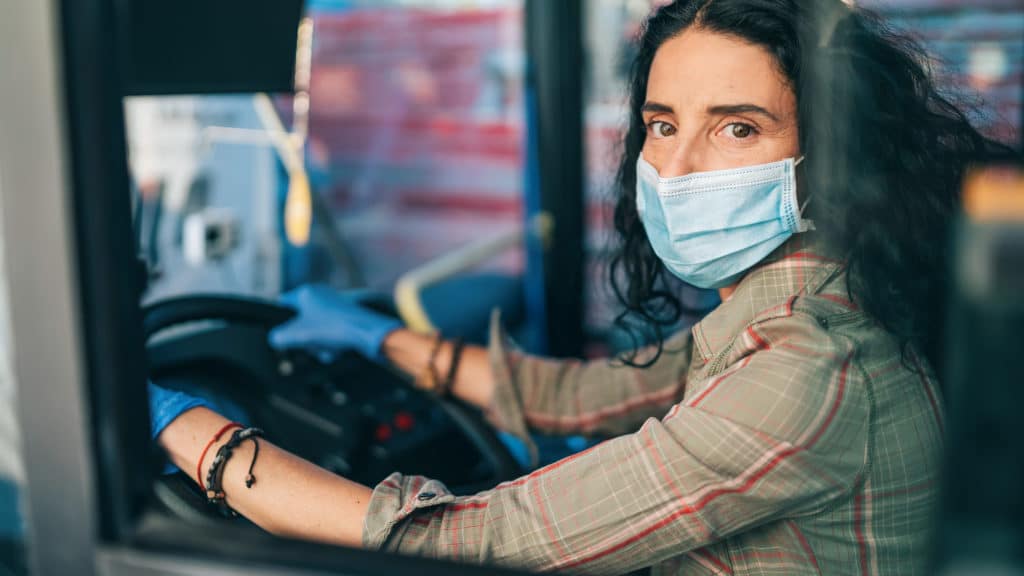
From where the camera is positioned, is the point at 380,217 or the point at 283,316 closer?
the point at 283,316

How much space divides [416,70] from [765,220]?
3.32 meters

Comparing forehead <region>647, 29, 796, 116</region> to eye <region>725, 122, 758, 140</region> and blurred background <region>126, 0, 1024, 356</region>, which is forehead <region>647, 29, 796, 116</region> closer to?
eye <region>725, 122, 758, 140</region>

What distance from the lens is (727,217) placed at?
1.15m

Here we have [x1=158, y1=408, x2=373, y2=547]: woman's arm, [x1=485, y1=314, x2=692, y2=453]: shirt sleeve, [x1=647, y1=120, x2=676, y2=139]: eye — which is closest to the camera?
[x1=158, y1=408, x2=373, y2=547]: woman's arm

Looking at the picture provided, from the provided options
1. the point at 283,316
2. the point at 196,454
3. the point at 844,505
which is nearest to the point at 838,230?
the point at 844,505

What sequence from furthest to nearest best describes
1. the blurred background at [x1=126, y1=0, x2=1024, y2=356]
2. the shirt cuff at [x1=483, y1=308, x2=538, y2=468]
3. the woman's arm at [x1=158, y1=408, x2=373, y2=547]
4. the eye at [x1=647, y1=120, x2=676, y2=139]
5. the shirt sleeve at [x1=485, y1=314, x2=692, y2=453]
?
the blurred background at [x1=126, y1=0, x2=1024, y2=356] < the shirt cuff at [x1=483, y1=308, x2=538, y2=468] < the shirt sleeve at [x1=485, y1=314, x2=692, y2=453] < the eye at [x1=647, y1=120, x2=676, y2=139] < the woman's arm at [x1=158, y1=408, x2=373, y2=547]

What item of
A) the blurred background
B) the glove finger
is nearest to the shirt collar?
the glove finger

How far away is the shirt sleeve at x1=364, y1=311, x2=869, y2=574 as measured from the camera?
0.97 metres

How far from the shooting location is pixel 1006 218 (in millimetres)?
524

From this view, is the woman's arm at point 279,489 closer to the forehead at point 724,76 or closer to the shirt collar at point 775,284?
the shirt collar at point 775,284

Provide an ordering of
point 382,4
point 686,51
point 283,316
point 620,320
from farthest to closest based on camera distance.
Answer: point 382,4, point 283,316, point 620,320, point 686,51

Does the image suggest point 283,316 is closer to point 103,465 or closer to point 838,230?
point 103,465

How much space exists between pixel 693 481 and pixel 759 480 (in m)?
0.07

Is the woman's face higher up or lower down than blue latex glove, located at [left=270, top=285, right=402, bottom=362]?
higher up
